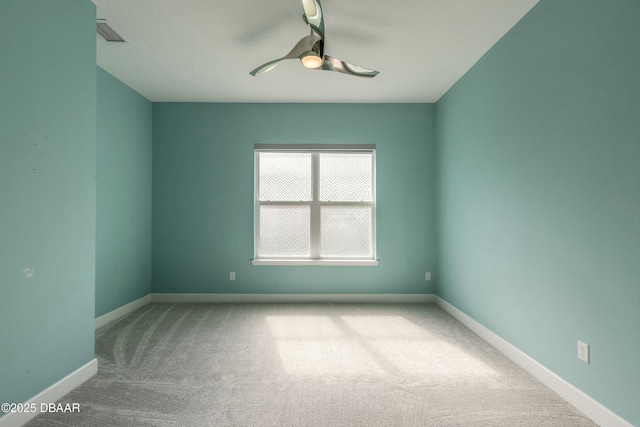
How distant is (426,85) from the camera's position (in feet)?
12.3

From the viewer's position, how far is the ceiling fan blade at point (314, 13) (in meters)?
1.95

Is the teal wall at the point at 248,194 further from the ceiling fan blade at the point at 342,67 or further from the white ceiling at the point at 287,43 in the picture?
the ceiling fan blade at the point at 342,67

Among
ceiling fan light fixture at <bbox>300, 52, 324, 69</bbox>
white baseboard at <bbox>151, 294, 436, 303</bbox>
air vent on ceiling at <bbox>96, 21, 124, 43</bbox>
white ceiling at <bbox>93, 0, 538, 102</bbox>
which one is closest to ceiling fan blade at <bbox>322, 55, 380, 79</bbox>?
ceiling fan light fixture at <bbox>300, 52, 324, 69</bbox>

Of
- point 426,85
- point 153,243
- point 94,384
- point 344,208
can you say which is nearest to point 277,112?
point 344,208

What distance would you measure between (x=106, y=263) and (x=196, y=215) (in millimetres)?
1186

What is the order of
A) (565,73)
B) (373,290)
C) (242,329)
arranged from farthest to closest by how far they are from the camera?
(373,290), (242,329), (565,73)

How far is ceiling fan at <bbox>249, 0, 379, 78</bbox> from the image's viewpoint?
2010 millimetres

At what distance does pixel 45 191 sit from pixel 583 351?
3.39m

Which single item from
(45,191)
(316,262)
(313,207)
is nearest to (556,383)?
(316,262)

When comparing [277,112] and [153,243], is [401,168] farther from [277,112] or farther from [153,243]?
[153,243]

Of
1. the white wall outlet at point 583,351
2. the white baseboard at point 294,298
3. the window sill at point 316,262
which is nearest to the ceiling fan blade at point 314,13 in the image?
the white wall outlet at point 583,351

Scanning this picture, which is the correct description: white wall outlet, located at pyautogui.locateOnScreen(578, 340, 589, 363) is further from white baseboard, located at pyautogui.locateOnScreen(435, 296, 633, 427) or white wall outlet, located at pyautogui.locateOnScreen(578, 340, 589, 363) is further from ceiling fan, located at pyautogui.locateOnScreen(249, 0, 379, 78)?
ceiling fan, located at pyautogui.locateOnScreen(249, 0, 379, 78)

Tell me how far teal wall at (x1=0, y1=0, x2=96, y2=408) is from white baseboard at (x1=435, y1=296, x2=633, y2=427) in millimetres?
3229

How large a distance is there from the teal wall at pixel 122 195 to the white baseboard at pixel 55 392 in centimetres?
122
